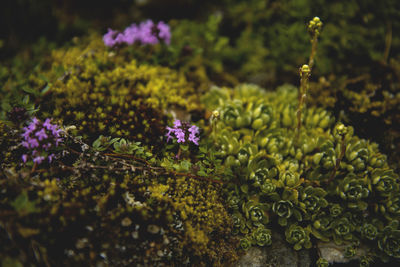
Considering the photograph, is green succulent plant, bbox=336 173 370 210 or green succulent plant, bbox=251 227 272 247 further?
green succulent plant, bbox=336 173 370 210

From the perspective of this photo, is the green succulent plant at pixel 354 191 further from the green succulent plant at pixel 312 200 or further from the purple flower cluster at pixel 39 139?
the purple flower cluster at pixel 39 139

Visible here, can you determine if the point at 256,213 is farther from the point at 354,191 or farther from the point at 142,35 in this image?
the point at 142,35

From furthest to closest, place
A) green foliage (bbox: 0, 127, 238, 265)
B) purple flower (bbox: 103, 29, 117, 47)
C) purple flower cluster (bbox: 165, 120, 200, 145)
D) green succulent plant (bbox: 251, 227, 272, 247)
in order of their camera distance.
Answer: purple flower (bbox: 103, 29, 117, 47) < purple flower cluster (bbox: 165, 120, 200, 145) < green succulent plant (bbox: 251, 227, 272, 247) < green foliage (bbox: 0, 127, 238, 265)

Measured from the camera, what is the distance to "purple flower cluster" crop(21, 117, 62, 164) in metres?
2.49

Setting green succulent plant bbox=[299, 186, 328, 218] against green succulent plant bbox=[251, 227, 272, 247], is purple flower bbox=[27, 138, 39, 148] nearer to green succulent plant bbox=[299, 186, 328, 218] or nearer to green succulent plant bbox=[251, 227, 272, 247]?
green succulent plant bbox=[251, 227, 272, 247]

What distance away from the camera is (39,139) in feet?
8.19

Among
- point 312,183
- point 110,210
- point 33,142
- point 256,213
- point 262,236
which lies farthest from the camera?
point 312,183

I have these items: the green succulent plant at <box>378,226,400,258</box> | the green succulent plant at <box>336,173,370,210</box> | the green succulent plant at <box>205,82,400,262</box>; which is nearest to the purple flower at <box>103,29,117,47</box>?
the green succulent plant at <box>205,82,400,262</box>

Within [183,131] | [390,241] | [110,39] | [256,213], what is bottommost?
[390,241]

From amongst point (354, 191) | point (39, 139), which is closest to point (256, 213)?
point (354, 191)

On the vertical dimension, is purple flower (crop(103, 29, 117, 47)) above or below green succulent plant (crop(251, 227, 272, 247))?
above

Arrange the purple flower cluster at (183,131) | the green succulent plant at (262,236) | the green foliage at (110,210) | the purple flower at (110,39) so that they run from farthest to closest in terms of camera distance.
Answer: the purple flower at (110,39), the purple flower cluster at (183,131), the green succulent plant at (262,236), the green foliage at (110,210)

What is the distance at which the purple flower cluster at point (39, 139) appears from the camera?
249cm

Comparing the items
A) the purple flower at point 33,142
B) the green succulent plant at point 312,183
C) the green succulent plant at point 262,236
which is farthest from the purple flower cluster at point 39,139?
the green succulent plant at point 262,236
